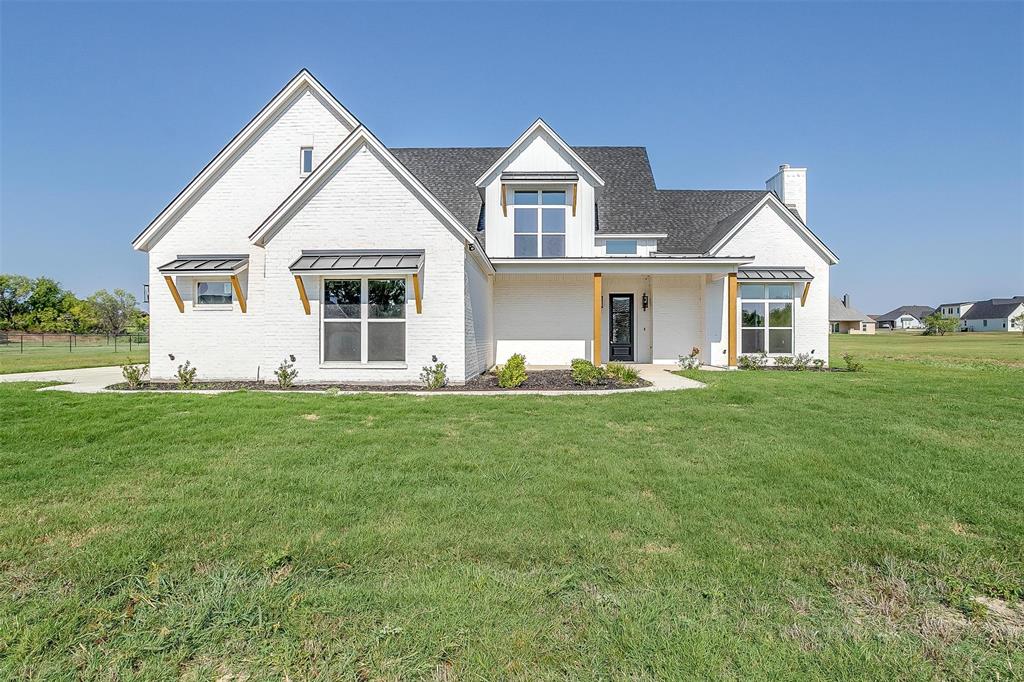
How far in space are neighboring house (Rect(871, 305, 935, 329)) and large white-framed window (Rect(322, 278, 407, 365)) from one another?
149180 mm

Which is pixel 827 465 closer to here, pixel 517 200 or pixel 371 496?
pixel 371 496

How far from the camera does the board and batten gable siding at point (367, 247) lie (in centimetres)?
1191

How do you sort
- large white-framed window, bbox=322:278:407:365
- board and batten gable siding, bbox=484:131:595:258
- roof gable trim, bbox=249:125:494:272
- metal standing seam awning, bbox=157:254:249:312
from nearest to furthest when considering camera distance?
roof gable trim, bbox=249:125:494:272
large white-framed window, bbox=322:278:407:365
metal standing seam awning, bbox=157:254:249:312
board and batten gable siding, bbox=484:131:595:258

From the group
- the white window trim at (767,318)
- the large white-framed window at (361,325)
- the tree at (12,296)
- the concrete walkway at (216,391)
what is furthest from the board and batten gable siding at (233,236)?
the tree at (12,296)

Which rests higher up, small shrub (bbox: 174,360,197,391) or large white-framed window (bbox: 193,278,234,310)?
large white-framed window (bbox: 193,278,234,310)

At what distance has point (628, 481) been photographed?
4898mm

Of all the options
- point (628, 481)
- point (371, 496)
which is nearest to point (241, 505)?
point (371, 496)

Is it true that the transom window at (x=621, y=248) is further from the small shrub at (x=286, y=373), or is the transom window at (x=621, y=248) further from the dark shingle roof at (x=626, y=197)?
the small shrub at (x=286, y=373)

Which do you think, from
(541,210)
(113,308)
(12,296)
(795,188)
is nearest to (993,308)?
(795,188)

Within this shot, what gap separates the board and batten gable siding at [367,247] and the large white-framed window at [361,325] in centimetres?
20

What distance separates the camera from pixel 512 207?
639 inches

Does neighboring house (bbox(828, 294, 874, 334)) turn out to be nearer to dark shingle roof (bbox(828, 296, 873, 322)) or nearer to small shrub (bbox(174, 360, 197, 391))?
dark shingle roof (bbox(828, 296, 873, 322))

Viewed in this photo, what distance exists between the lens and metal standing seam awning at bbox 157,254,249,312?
13.0 m

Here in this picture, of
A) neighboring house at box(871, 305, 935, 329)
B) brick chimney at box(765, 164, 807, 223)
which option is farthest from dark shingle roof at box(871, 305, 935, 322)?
brick chimney at box(765, 164, 807, 223)
